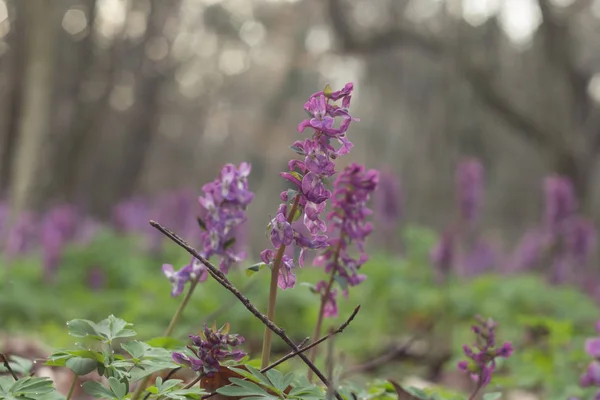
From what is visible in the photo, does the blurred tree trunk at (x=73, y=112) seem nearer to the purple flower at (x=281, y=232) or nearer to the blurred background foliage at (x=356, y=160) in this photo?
the blurred background foliage at (x=356, y=160)

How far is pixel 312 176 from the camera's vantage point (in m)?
1.24

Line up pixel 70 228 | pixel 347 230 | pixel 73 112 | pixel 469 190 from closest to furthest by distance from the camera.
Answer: pixel 347 230, pixel 469 190, pixel 70 228, pixel 73 112

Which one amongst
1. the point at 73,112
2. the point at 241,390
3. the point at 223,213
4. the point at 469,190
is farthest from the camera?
the point at 73,112

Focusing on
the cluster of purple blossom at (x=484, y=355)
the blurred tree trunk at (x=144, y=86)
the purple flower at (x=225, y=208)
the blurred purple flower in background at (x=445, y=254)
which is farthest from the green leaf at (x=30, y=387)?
the blurred tree trunk at (x=144, y=86)

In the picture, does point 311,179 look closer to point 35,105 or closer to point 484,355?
point 484,355

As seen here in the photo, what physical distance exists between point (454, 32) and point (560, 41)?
8.63 feet

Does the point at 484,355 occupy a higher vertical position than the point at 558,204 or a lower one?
lower

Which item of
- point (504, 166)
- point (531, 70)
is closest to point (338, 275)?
point (531, 70)

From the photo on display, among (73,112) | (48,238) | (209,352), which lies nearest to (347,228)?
(209,352)

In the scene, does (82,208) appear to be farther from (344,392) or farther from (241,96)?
(241,96)

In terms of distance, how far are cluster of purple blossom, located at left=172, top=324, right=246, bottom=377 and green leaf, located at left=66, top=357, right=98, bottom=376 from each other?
142 millimetres

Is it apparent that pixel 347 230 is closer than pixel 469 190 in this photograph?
Yes

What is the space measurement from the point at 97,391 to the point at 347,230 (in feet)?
2.42

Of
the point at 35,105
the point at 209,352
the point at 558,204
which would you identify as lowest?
the point at 209,352
